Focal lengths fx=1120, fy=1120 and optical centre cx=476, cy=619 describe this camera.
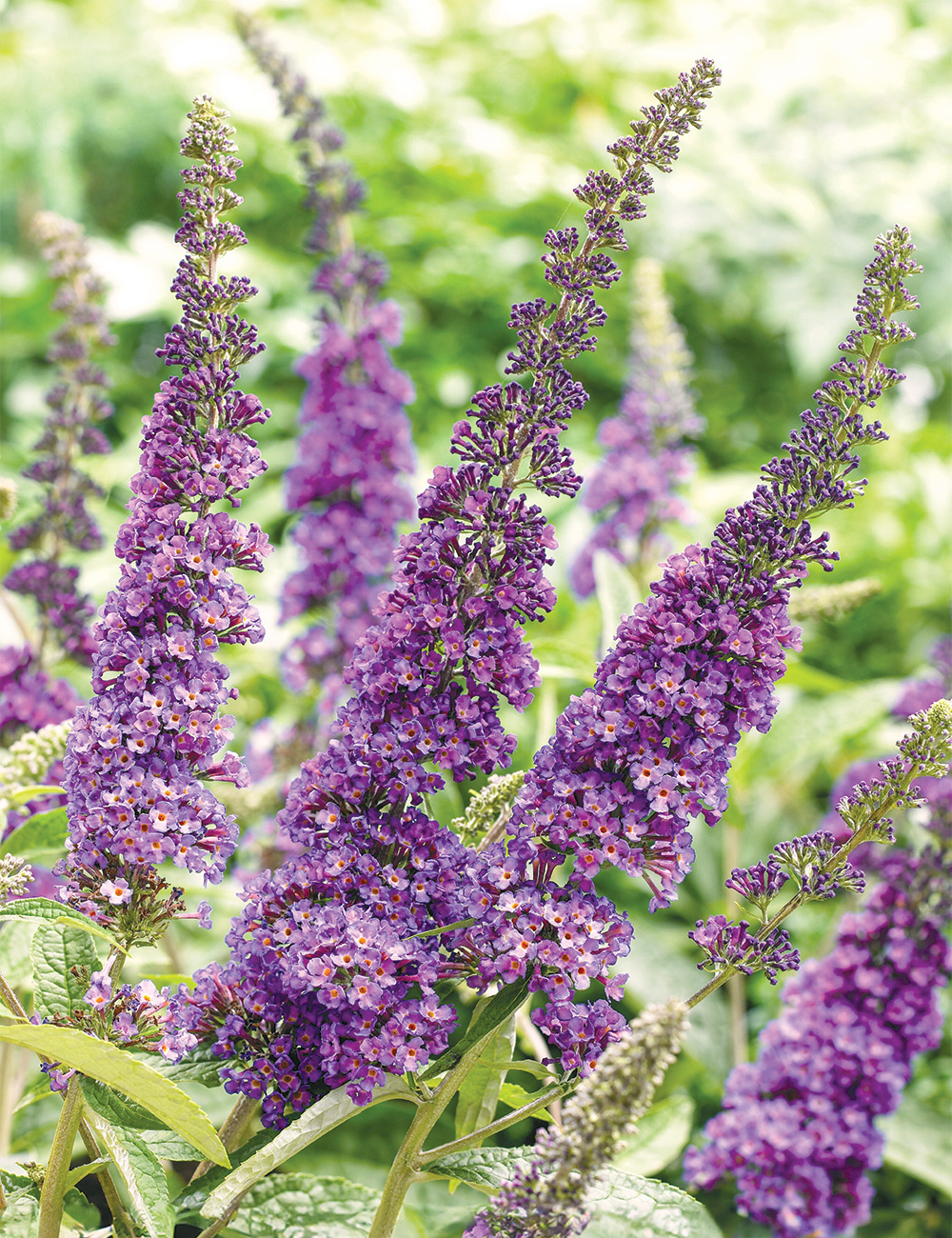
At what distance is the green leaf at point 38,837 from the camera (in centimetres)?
128

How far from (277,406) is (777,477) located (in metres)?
3.16

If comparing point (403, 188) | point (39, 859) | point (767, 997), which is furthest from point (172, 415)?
point (403, 188)

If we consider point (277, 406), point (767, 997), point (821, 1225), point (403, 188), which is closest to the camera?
point (821, 1225)

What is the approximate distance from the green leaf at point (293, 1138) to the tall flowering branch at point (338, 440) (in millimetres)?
931

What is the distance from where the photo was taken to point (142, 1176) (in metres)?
0.91

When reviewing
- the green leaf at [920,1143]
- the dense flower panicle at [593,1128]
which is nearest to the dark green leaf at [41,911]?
the dense flower panicle at [593,1128]

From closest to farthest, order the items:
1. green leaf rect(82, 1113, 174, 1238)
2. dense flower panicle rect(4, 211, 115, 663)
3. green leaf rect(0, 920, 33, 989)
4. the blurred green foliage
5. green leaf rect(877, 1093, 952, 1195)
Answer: green leaf rect(82, 1113, 174, 1238)
green leaf rect(0, 920, 33, 989)
dense flower panicle rect(4, 211, 115, 663)
green leaf rect(877, 1093, 952, 1195)
the blurred green foliage

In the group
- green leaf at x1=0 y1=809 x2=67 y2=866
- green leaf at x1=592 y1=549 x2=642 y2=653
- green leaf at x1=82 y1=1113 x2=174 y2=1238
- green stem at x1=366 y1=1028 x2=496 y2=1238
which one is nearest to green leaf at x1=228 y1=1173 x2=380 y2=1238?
A: green stem at x1=366 y1=1028 x2=496 y2=1238

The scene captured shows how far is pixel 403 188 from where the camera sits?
504 centimetres

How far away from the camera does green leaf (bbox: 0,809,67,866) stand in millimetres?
1280

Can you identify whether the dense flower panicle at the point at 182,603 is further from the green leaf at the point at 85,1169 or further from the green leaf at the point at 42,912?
the green leaf at the point at 85,1169

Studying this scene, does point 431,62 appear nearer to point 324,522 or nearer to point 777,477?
point 324,522

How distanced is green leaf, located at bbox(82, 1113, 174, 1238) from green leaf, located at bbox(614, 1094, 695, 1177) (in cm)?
76

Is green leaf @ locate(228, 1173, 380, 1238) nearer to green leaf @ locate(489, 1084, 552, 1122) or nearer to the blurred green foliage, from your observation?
green leaf @ locate(489, 1084, 552, 1122)
